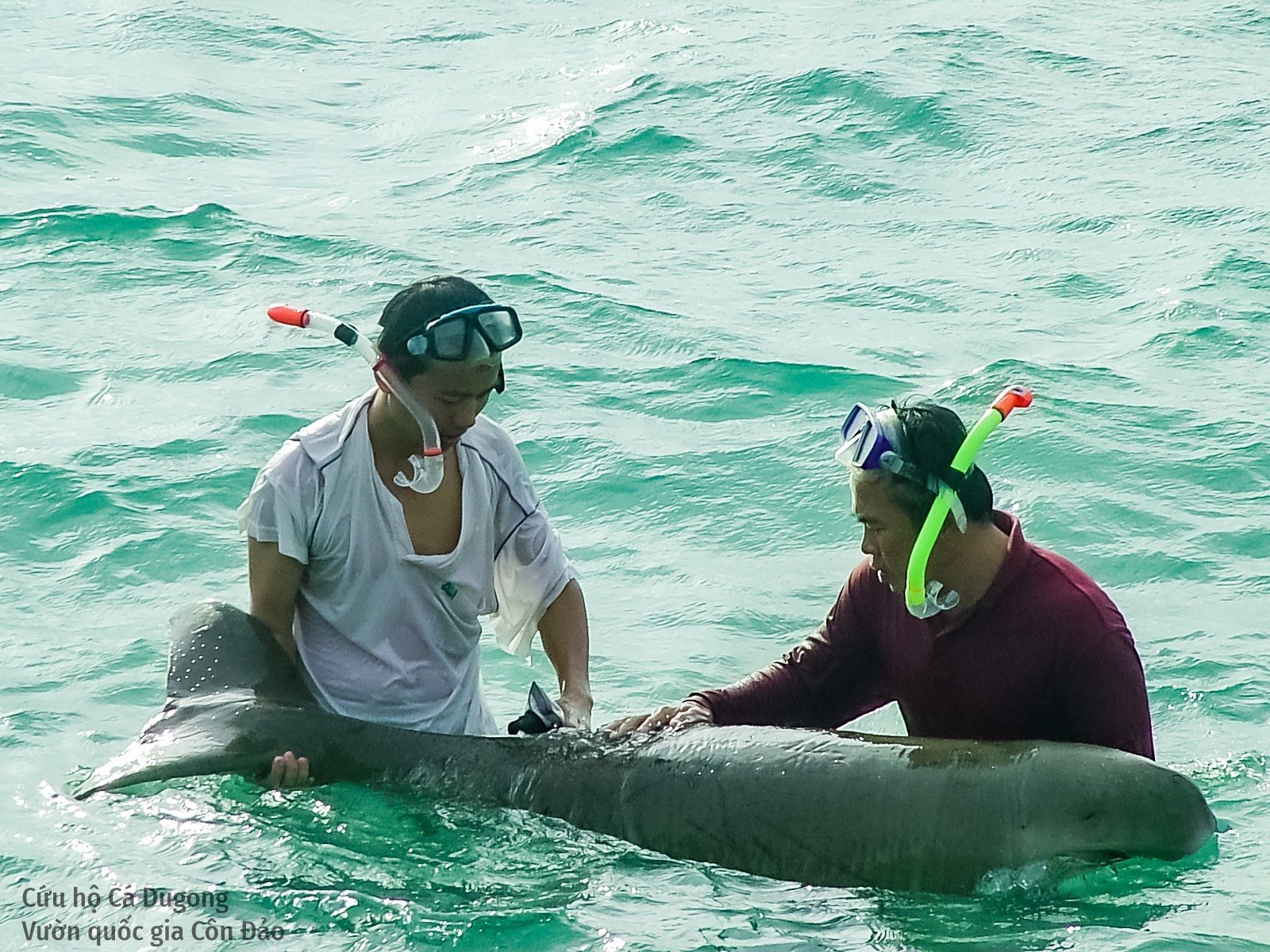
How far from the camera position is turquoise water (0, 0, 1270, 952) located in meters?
5.61

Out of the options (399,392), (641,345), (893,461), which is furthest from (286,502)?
(641,345)

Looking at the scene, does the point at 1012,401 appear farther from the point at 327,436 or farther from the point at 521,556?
the point at 327,436

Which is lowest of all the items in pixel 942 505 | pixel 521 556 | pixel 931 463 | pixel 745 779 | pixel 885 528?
pixel 745 779

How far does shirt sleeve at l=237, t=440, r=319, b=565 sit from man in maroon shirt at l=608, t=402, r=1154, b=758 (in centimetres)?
180

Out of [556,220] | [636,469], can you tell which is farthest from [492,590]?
[556,220]

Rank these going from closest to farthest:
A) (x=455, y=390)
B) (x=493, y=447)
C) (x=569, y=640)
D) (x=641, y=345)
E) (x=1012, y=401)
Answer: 1. (x=1012, y=401)
2. (x=455, y=390)
3. (x=493, y=447)
4. (x=569, y=640)
5. (x=641, y=345)

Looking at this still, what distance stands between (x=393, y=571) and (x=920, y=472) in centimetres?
184

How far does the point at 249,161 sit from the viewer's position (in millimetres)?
15828

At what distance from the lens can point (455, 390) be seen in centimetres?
550

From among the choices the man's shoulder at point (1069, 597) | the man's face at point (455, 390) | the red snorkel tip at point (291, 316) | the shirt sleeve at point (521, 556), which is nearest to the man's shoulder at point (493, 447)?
the shirt sleeve at point (521, 556)

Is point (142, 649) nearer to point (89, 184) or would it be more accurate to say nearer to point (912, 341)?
point (912, 341)

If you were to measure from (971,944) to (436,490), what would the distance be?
7.48 ft

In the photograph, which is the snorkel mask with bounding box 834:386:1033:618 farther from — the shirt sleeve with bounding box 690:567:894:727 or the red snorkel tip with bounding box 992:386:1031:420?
the shirt sleeve with bounding box 690:567:894:727

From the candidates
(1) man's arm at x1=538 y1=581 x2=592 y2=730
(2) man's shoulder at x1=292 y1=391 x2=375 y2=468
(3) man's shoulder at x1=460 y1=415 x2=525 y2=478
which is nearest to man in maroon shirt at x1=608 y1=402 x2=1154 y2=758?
(1) man's arm at x1=538 y1=581 x2=592 y2=730
